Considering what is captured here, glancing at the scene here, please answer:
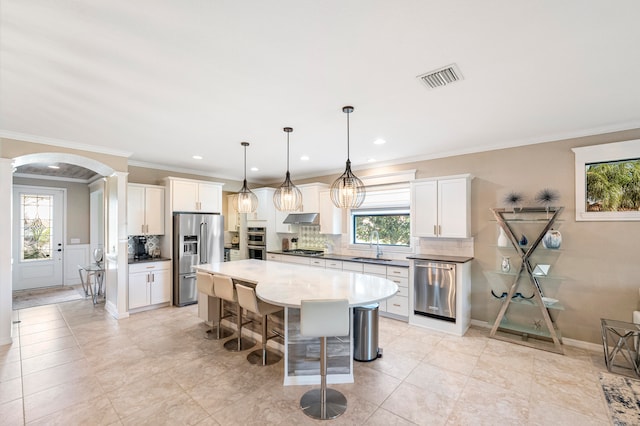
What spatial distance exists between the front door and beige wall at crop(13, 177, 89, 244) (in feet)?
0.41

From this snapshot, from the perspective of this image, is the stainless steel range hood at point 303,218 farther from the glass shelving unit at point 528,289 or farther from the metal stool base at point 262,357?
the glass shelving unit at point 528,289

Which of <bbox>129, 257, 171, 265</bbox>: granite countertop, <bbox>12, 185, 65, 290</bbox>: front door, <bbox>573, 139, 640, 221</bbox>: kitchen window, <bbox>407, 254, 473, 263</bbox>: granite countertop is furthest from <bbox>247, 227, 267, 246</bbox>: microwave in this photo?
<bbox>573, 139, 640, 221</bbox>: kitchen window

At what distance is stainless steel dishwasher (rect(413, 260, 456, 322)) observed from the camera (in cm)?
391

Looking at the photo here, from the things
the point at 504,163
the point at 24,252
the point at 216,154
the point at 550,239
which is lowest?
the point at 24,252

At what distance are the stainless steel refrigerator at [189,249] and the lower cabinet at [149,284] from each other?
0.48 ft

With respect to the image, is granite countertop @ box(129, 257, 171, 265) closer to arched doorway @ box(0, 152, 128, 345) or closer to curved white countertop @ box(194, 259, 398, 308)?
arched doorway @ box(0, 152, 128, 345)

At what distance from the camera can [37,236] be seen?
6.40 meters

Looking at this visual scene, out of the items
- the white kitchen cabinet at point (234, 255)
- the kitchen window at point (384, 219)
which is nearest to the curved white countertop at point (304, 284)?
the kitchen window at point (384, 219)

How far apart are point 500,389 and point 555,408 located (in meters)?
0.39

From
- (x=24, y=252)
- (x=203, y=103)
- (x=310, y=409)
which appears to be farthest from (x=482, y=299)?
(x=24, y=252)

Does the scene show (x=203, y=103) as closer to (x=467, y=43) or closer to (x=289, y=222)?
(x=467, y=43)

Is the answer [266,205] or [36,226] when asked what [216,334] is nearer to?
[266,205]

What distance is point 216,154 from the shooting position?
4.64 m

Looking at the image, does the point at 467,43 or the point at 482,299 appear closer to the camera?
the point at 467,43
